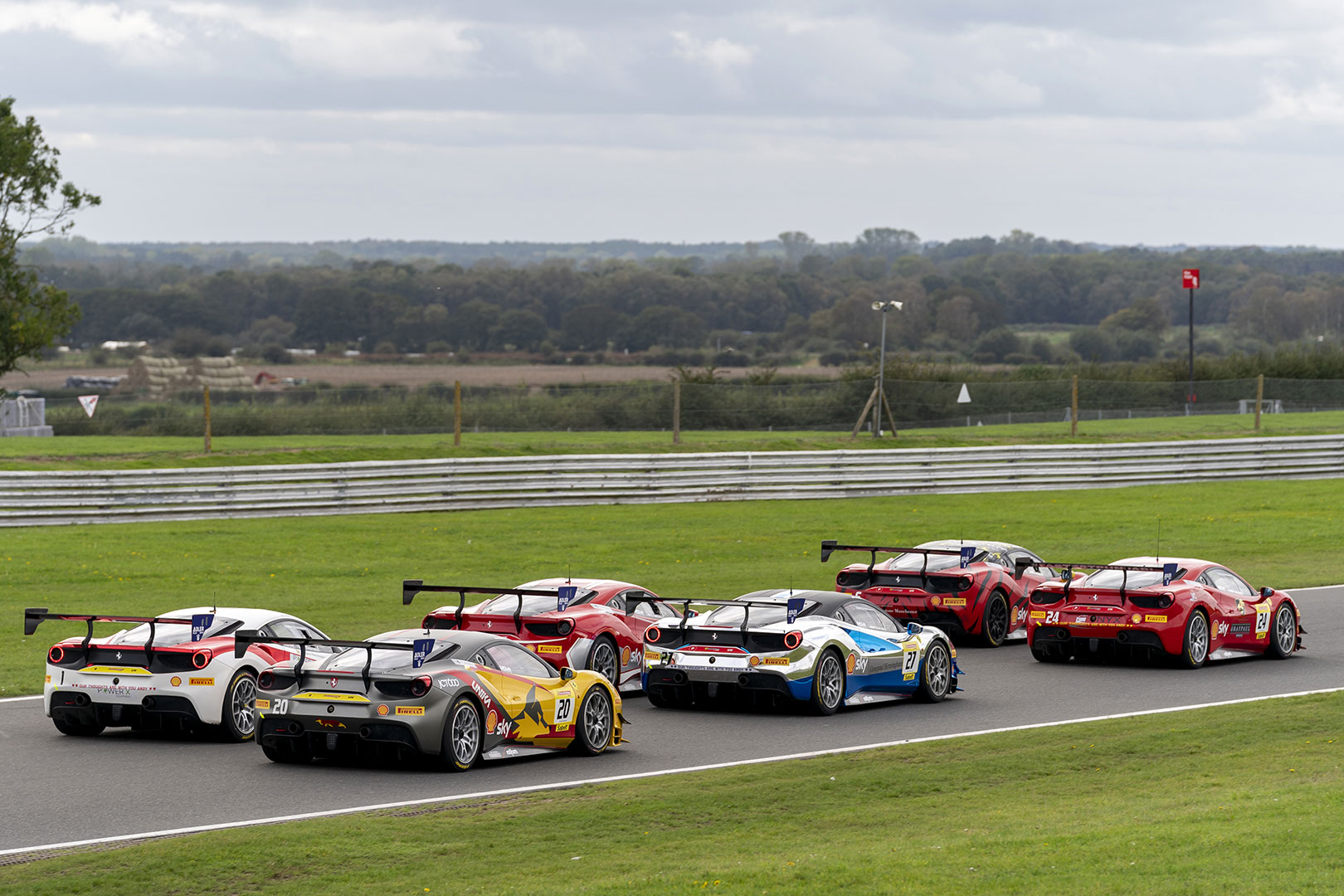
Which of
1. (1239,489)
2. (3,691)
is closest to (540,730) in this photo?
(3,691)

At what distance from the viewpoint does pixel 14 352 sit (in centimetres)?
3378

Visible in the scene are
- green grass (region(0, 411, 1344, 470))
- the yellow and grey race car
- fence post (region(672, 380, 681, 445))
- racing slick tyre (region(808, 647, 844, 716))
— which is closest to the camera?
the yellow and grey race car

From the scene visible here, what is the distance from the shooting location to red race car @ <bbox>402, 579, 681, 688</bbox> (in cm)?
1457

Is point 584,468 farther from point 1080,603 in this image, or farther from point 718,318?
point 718,318

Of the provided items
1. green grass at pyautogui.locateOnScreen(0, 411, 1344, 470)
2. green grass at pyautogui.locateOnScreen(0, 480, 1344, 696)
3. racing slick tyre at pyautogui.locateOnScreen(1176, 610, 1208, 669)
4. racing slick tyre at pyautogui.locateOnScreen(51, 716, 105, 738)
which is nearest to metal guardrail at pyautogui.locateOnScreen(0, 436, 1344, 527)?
green grass at pyautogui.locateOnScreen(0, 480, 1344, 696)

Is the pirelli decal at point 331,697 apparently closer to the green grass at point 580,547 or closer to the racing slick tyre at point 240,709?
the racing slick tyre at point 240,709

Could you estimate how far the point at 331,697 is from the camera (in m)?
11.3

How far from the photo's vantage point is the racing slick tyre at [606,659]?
A: 14922 millimetres

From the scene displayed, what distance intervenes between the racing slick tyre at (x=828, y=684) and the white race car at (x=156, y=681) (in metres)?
4.52

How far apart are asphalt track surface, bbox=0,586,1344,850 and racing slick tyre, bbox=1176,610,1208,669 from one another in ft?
0.53

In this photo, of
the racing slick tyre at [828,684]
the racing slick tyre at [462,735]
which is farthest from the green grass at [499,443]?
the racing slick tyre at [462,735]

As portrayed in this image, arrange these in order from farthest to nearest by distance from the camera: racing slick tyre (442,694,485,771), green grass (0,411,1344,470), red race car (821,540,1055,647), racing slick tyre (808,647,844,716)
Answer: green grass (0,411,1344,470) < red race car (821,540,1055,647) < racing slick tyre (808,647,844,716) < racing slick tyre (442,694,485,771)

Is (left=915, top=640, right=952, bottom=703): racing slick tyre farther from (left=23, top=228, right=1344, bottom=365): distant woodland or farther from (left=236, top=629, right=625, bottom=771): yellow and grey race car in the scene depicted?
(left=23, top=228, right=1344, bottom=365): distant woodland

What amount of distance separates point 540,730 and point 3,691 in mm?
5654
